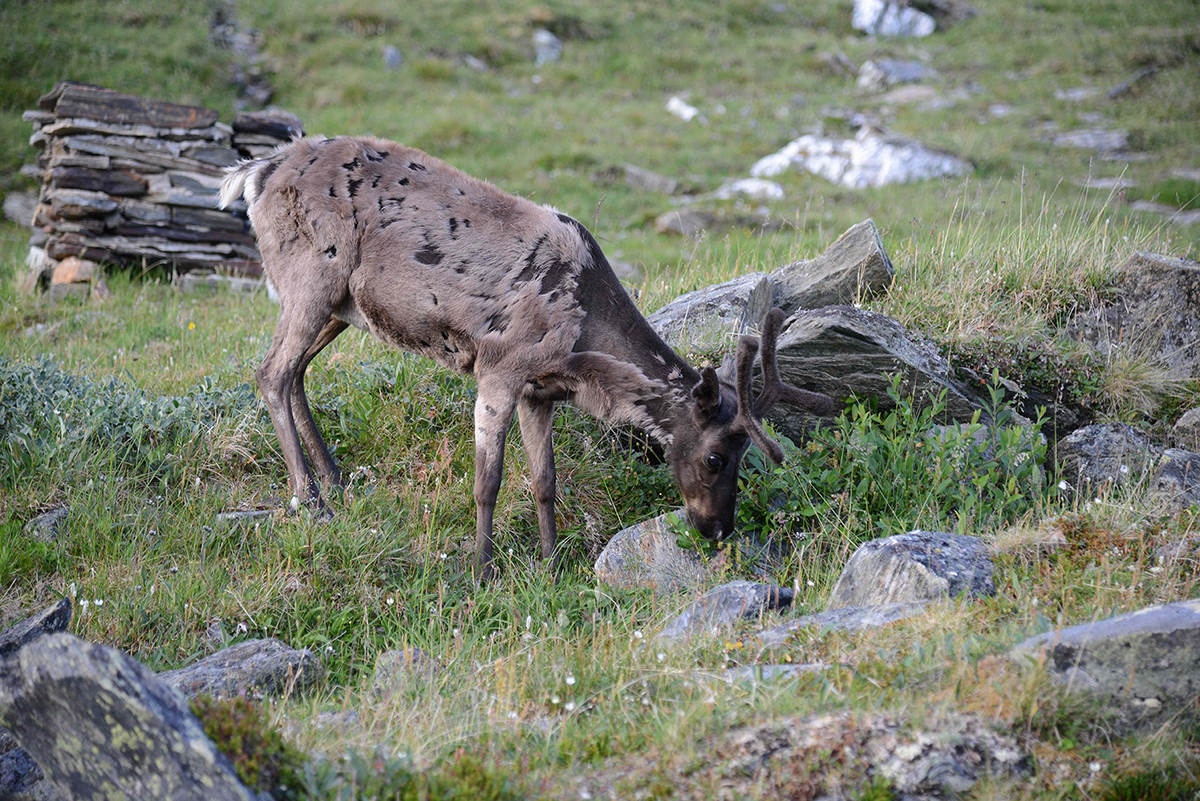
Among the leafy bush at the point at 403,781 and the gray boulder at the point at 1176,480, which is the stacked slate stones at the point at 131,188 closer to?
the leafy bush at the point at 403,781

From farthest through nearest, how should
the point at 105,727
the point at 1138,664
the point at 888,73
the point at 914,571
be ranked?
the point at 888,73, the point at 914,571, the point at 1138,664, the point at 105,727

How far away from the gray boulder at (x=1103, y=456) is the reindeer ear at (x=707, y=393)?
2.39m

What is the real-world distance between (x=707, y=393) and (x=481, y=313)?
1556 millimetres

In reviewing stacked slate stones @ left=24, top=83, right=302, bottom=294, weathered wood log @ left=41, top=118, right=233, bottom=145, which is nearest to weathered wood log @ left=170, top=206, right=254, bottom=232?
stacked slate stones @ left=24, top=83, right=302, bottom=294

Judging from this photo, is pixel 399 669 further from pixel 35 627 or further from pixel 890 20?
pixel 890 20

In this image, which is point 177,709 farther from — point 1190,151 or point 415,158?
point 1190,151

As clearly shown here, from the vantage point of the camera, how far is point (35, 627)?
12.6ft

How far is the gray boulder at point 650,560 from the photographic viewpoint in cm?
552

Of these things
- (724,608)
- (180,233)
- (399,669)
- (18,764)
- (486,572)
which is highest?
(724,608)

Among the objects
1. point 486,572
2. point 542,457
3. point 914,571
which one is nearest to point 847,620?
point 914,571

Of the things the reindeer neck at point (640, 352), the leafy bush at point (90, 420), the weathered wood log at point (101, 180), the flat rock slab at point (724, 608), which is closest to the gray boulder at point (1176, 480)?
the flat rock slab at point (724, 608)

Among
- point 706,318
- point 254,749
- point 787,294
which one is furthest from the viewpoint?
point 787,294

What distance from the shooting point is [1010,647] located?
354cm

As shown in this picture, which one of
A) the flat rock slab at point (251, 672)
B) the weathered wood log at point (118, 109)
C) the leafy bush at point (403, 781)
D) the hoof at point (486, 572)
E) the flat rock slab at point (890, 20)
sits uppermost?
the flat rock slab at point (890, 20)
